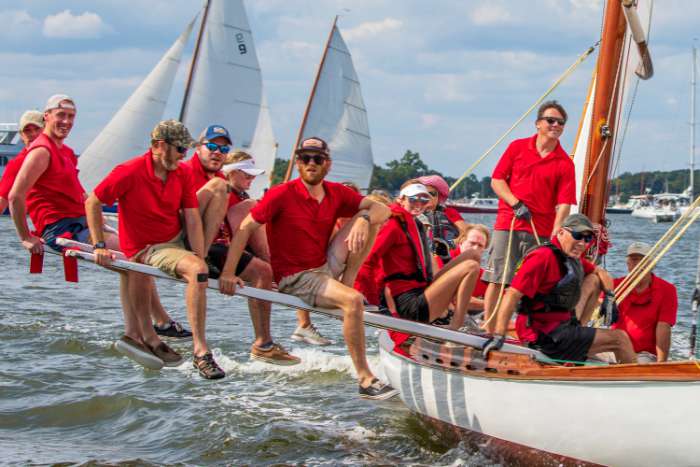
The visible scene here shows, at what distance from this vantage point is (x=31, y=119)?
27.8ft

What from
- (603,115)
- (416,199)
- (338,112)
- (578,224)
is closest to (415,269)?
(416,199)

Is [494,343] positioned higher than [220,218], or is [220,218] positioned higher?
[220,218]

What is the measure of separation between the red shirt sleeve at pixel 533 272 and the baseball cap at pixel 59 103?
3.73m

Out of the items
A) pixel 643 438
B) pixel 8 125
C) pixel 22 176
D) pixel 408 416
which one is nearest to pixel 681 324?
pixel 408 416

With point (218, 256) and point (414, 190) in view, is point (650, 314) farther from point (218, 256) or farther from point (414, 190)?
point (218, 256)

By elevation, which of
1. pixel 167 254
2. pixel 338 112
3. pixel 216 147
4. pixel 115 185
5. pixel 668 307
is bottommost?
pixel 668 307

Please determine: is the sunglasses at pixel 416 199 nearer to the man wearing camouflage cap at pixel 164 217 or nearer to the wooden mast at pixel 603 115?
the man wearing camouflage cap at pixel 164 217

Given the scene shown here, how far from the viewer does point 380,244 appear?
7.23m

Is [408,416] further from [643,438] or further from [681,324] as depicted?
[681,324]

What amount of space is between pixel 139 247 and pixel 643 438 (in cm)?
382

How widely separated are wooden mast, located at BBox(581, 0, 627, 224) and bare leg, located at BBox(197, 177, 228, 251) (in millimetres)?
3589

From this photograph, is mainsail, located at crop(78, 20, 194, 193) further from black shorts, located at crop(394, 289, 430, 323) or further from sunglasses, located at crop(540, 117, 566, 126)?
black shorts, located at crop(394, 289, 430, 323)

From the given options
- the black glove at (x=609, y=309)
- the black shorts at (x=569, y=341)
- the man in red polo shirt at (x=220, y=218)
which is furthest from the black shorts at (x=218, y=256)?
the black glove at (x=609, y=309)

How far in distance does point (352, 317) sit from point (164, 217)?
1650mm
